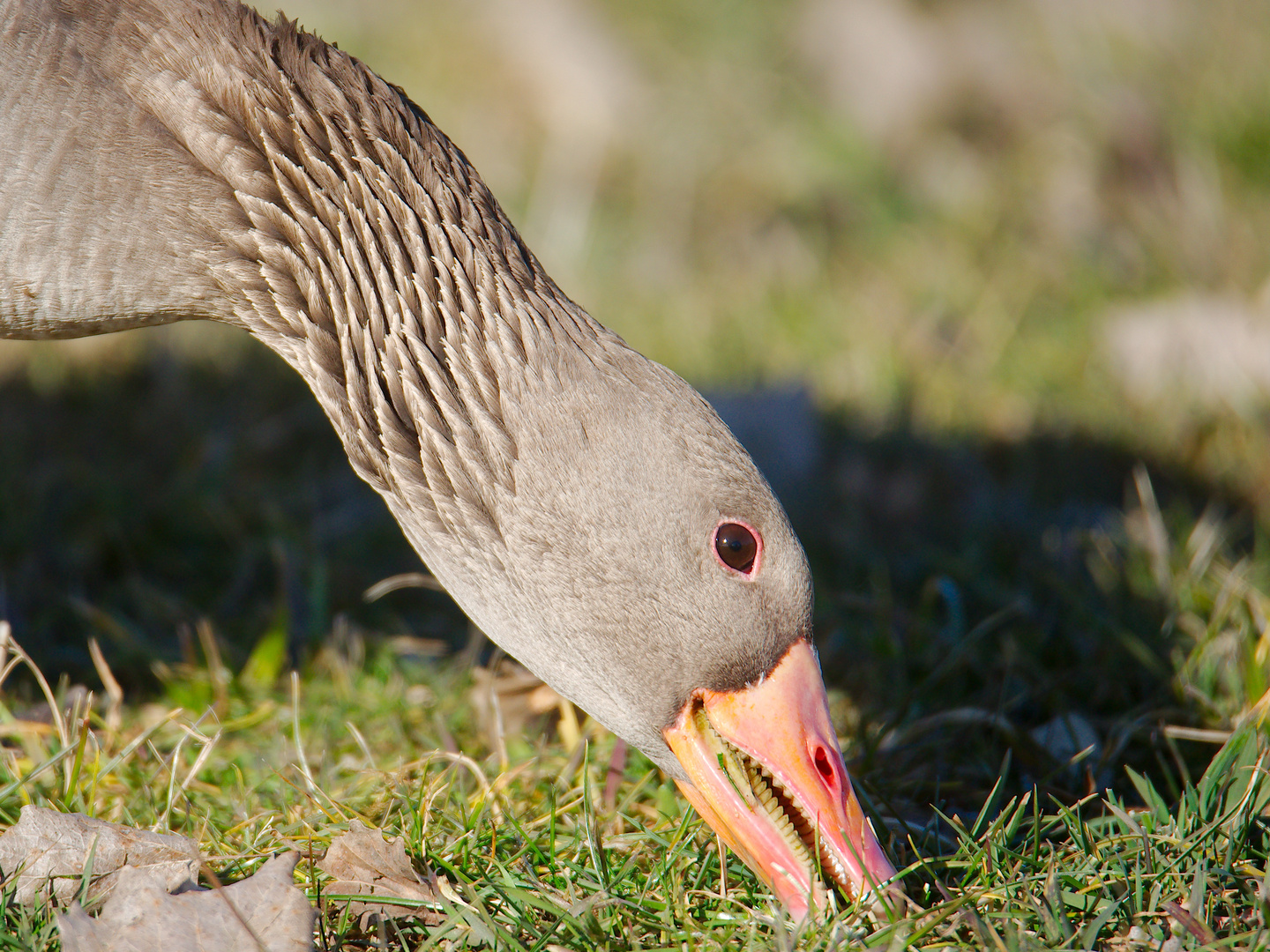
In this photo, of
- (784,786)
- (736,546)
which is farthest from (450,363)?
(784,786)

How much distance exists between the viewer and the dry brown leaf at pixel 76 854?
273 centimetres

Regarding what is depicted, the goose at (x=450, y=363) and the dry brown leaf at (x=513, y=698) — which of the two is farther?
the dry brown leaf at (x=513, y=698)

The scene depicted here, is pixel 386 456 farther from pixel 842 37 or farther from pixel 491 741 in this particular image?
pixel 842 37

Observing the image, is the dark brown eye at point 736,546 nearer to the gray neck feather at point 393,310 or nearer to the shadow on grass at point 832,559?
the gray neck feather at point 393,310

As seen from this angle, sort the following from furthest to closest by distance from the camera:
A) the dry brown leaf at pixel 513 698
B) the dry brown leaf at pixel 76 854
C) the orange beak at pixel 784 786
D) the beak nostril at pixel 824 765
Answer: the dry brown leaf at pixel 513 698
the beak nostril at pixel 824 765
the orange beak at pixel 784 786
the dry brown leaf at pixel 76 854

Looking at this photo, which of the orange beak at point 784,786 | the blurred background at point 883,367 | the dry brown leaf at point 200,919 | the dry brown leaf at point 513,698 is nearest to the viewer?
the dry brown leaf at point 200,919

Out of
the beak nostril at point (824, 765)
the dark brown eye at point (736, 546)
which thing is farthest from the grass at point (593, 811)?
the dark brown eye at point (736, 546)

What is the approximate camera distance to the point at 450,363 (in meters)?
3.16

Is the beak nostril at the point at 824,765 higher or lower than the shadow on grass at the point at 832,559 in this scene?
higher

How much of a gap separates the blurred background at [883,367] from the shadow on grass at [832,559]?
0.02m

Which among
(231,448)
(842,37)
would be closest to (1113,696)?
(231,448)

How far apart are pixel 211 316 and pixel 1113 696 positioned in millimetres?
3298

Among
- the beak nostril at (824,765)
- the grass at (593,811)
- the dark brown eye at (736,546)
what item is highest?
the dark brown eye at (736,546)

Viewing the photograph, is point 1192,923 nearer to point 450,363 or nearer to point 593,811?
point 593,811
